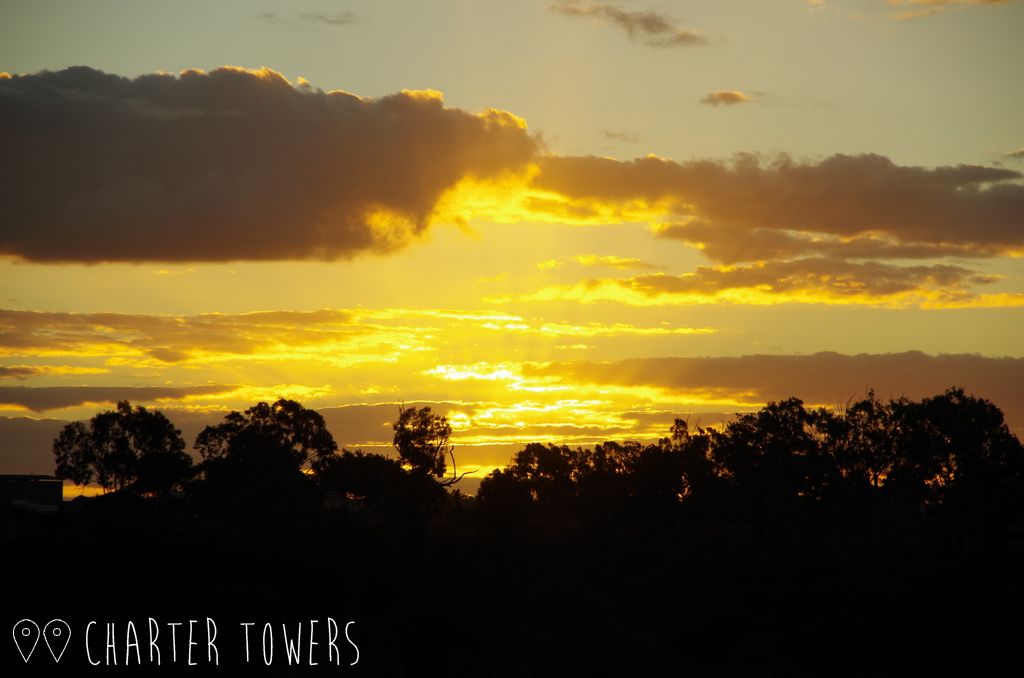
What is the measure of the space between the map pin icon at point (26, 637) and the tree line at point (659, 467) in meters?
47.5

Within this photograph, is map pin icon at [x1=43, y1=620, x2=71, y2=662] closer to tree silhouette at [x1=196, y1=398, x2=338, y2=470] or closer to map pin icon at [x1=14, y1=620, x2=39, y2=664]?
map pin icon at [x1=14, y1=620, x2=39, y2=664]

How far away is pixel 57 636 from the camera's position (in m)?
54.9

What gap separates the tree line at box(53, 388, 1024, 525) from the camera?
11719cm

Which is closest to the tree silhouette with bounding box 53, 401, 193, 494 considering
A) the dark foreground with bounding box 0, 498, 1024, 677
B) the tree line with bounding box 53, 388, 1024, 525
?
the tree line with bounding box 53, 388, 1024, 525

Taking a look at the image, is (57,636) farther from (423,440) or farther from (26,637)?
(423,440)

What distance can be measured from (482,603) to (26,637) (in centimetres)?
2647

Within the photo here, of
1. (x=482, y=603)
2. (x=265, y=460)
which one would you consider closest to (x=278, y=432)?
(x=265, y=460)

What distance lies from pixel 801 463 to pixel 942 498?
52.7ft

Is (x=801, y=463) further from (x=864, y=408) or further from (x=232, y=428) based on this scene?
(x=232, y=428)

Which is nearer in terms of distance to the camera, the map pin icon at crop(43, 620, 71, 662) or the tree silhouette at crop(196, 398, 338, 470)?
the map pin icon at crop(43, 620, 71, 662)

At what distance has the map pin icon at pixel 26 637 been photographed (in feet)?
170

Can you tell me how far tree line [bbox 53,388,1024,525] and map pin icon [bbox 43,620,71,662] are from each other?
46.3m

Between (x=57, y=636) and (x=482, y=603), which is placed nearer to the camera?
(x=57, y=636)

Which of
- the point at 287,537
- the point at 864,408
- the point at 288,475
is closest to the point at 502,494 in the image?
the point at 288,475
